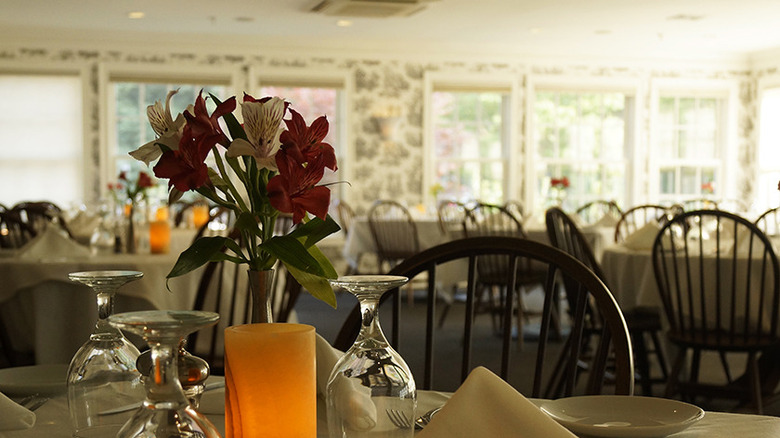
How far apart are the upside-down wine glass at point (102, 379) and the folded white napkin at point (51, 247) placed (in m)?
2.32

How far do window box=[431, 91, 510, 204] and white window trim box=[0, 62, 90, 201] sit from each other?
3495mm

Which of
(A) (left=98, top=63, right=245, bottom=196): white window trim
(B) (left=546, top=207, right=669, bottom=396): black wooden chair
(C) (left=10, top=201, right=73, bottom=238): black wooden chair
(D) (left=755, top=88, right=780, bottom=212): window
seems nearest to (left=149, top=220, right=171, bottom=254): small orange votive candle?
(C) (left=10, top=201, right=73, bottom=238): black wooden chair

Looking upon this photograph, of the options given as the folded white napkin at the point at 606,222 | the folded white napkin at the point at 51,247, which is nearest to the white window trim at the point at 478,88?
the folded white napkin at the point at 606,222

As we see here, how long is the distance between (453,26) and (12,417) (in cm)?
737

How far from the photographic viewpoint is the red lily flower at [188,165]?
0.74 metres

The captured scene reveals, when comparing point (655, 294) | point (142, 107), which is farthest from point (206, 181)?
point (142, 107)

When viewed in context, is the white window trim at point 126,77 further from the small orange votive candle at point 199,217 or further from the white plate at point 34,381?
the white plate at point 34,381

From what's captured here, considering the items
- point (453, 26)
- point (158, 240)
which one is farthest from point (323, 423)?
point (453, 26)

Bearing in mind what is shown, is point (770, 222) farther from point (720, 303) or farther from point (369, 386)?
point (369, 386)

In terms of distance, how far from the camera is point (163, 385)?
23.4 inches

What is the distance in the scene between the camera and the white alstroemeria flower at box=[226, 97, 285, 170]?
74cm

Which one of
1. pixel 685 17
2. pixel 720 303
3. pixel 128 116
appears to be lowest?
pixel 720 303

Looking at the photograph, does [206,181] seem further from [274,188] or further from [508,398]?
[508,398]

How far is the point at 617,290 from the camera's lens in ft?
11.8
